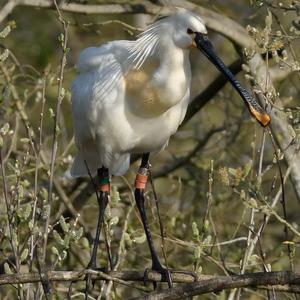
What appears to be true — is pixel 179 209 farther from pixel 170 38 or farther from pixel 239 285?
pixel 239 285

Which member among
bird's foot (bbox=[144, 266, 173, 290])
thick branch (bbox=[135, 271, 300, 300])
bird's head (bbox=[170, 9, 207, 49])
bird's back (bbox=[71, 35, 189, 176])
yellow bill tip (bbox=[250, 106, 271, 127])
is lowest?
thick branch (bbox=[135, 271, 300, 300])

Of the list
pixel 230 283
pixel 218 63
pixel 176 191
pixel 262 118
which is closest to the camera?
pixel 230 283

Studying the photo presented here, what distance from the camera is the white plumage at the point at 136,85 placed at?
516cm

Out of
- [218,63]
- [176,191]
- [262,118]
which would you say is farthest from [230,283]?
[176,191]

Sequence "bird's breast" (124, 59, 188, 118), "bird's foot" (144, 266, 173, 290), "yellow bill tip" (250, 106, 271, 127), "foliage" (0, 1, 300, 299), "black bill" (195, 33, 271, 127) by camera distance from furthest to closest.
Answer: "foliage" (0, 1, 300, 299), "bird's breast" (124, 59, 188, 118), "black bill" (195, 33, 271, 127), "bird's foot" (144, 266, 173, 290), "yellow bill tip" (250, 106, 271, 127)

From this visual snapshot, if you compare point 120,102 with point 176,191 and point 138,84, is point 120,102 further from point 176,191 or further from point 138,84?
point 176,191

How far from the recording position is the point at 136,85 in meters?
5.21

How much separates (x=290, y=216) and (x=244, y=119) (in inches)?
40.4

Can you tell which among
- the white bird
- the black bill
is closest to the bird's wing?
the white bird

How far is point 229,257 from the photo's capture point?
601 cm

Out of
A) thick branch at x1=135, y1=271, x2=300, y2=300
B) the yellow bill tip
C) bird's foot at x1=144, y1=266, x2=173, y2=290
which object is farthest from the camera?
bird's foot at x1=144, y1=266, x2=173, y2=290

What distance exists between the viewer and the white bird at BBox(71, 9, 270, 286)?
5.15 m

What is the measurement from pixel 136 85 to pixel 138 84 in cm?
1

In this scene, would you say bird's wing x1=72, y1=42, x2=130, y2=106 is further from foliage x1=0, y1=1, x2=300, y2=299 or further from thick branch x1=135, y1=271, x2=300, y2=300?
thick branch x1=135, y1=271, x2=300, y2=300
